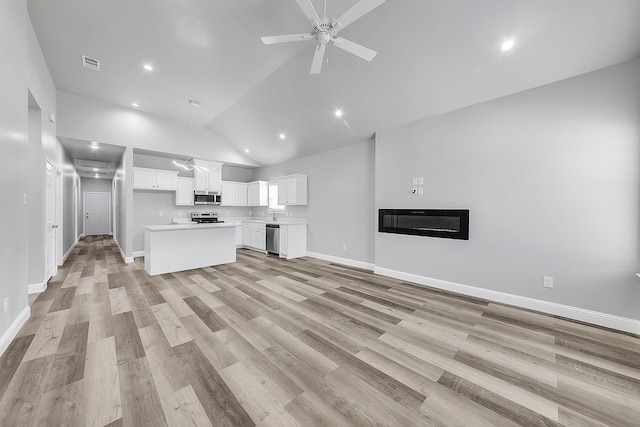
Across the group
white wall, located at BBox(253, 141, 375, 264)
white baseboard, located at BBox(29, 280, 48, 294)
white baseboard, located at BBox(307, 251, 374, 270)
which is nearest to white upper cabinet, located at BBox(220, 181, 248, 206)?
white wall, located at BBox(253, 141, 375, 264)

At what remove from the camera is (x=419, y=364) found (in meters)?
1.99

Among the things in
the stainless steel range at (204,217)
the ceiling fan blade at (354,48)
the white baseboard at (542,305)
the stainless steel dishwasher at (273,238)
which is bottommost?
the white baseboard at (542,305)

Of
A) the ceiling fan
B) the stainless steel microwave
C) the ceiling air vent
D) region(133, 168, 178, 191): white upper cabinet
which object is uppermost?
the ceiling air vent

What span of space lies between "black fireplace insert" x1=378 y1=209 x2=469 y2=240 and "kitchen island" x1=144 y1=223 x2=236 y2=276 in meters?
3.42

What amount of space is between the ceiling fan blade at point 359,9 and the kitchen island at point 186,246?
4293 millimetres

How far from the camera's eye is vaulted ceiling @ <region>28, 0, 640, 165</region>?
247 cm

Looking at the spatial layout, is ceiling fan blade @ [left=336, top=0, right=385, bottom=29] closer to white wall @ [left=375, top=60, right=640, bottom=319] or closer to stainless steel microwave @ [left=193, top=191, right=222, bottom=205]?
white wall @ [left=375, top=60, right=640, bottom=319]

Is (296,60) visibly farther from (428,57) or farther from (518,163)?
(518,163)

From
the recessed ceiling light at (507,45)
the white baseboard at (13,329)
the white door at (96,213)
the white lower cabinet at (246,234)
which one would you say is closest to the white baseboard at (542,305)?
the recessed ceiling light at (507,45)

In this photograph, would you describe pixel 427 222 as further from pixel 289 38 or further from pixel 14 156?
pixel 14 156

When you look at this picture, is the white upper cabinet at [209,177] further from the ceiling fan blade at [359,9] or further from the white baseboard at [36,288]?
the ceiling fan blade at [359,9]

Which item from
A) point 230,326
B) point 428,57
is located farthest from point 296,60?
point 230,326

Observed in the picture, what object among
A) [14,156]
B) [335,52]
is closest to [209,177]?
[14,156]

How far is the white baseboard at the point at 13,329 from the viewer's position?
6.71ft
